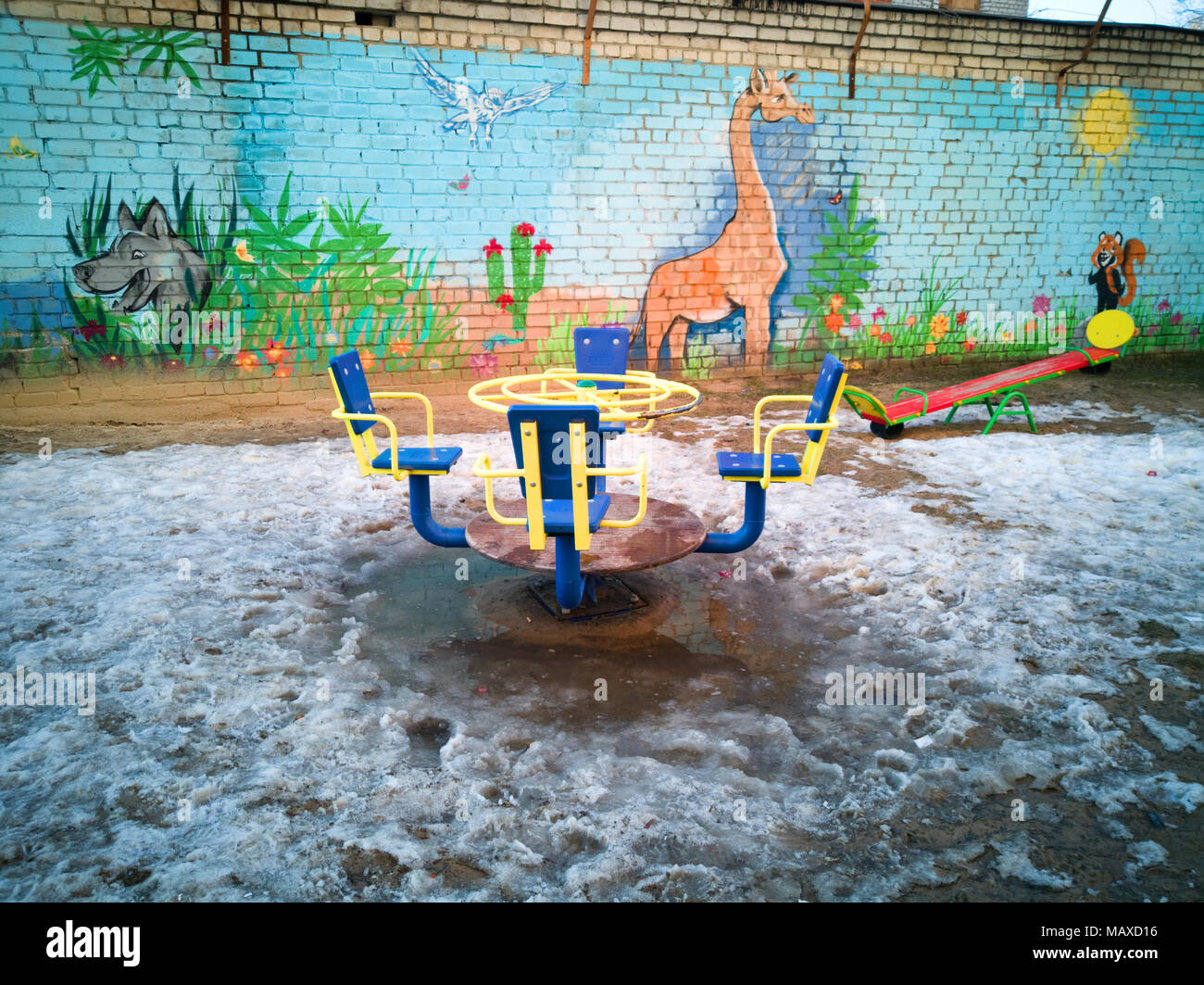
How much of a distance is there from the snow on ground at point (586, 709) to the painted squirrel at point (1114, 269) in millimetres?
6198

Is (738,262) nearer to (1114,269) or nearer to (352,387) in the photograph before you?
(1114,269)

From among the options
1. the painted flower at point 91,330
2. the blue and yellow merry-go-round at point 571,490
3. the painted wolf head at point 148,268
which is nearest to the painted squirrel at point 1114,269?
the blue and yellow merry-go-round at point 571,490

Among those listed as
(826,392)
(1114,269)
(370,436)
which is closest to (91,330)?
(370,436)

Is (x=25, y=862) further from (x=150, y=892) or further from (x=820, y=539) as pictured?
(x=820, y=539)

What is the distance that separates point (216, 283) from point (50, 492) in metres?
2.74

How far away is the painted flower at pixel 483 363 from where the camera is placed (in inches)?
327

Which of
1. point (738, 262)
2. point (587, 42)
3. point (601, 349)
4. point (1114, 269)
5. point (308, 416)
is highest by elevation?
point (587, 42)

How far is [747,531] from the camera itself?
413 cm

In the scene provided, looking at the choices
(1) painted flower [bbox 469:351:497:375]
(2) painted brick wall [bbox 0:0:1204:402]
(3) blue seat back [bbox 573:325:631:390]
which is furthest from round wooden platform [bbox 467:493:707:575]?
(2) painted brick wall [bbox 0:0:1204:402]

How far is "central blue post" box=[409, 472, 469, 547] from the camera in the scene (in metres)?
4.24

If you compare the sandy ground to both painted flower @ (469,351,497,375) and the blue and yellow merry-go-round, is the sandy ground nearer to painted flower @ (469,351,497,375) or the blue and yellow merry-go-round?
painted flower @ (469,351,497,375)

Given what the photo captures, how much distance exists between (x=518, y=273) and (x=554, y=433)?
5548mm

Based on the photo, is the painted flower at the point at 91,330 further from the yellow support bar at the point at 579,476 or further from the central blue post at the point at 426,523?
the yellow support bar at the point at 579,476
